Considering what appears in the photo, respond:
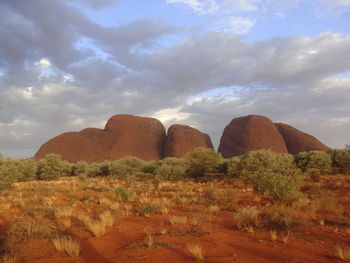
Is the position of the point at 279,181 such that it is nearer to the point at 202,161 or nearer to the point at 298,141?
the point at 202,161

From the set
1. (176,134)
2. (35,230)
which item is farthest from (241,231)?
(176,134)

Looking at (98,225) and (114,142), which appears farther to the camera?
(114,142)

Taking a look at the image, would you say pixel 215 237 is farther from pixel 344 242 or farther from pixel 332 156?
pixel 332 156

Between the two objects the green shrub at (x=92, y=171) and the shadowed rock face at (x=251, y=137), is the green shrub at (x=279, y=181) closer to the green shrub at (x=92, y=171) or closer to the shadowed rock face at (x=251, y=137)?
the green shrub at (x=92, y=171)

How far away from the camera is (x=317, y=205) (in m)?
9.77

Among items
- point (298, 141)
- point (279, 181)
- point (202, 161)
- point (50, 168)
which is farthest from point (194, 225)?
point (298, 141)

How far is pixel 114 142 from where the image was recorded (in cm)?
5472

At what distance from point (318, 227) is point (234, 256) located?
3.25 meters

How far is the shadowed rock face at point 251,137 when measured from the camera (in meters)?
51.6

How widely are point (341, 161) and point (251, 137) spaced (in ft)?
90.6

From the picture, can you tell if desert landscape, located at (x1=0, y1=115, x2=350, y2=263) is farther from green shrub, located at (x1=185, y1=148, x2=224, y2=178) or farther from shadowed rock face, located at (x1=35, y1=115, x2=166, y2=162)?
shadowed rock face, located at (x1=35, y1=115, x2=166, y2=162)

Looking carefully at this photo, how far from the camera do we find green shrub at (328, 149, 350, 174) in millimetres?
24062

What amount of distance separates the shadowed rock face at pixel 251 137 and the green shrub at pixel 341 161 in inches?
946

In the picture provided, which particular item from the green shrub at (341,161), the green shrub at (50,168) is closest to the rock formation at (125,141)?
the green shrub at (50,168)
